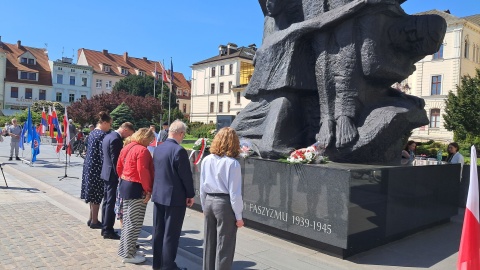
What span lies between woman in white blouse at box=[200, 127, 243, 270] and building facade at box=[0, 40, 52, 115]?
66.0 metres

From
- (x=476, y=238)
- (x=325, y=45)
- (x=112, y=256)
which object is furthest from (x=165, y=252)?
(x=325, y=45)

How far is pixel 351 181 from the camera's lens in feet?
15.7

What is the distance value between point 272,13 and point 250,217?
3.94 metres

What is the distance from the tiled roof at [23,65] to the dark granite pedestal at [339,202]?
2579 inches

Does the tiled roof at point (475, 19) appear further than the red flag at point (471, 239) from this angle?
Yes

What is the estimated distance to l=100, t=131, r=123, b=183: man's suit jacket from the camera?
5.67 metres

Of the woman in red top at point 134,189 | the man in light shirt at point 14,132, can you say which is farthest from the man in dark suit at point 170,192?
the man in light shirt at point 14,132

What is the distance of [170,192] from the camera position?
13.8 feet

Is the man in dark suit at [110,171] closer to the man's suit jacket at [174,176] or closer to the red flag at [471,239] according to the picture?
the man's suit jacket at [174,176]

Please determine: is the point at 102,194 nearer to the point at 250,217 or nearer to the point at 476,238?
the point at 250,217

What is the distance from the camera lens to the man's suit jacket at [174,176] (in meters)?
4.17

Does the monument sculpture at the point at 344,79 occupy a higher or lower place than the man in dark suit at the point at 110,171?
higher

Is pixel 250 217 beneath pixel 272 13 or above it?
beneath

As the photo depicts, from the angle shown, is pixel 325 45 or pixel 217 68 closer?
pixel 325 45
